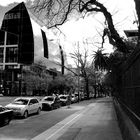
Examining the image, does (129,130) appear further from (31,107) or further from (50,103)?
(50,103)

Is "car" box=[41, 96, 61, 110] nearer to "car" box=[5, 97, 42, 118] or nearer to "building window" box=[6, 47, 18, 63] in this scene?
"car" box=[5, 97, 42, 118]

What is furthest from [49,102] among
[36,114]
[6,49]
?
[6,49]

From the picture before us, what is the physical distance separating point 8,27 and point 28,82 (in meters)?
20.6

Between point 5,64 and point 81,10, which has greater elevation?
point 5,64

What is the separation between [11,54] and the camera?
84375 mm

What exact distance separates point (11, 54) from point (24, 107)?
66192mm

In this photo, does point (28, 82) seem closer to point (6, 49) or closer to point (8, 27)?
point (6, 49)

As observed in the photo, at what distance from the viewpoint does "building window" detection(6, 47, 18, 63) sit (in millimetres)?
83312

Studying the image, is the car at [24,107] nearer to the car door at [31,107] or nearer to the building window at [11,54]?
the car door at [31,107]

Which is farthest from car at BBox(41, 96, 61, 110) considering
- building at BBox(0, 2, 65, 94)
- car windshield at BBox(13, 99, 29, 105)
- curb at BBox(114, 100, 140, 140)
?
building at BBox(0, 2, 65, 94)

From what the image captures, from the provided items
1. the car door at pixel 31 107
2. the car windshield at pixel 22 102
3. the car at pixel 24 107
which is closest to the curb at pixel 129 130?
the car at pixel 24 107

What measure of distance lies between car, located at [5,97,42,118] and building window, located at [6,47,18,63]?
61.4 metres

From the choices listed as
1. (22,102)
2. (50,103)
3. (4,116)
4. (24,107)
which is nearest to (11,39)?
(50,103)

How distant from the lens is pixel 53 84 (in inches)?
3337
